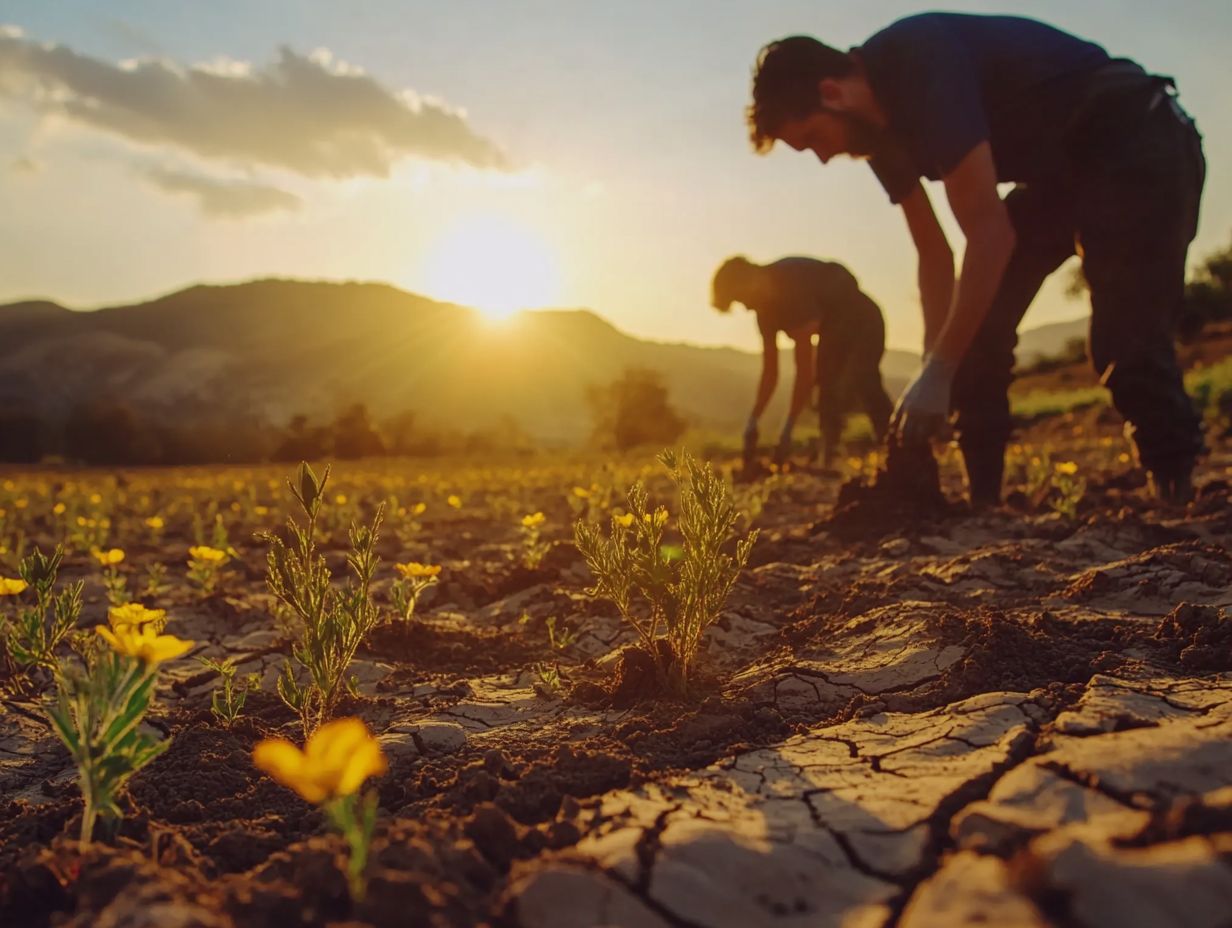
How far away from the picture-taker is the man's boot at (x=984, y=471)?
494 cm

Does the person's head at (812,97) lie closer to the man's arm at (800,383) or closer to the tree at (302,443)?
the man's arm at (800,383)

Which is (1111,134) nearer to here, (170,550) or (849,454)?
(170,550)

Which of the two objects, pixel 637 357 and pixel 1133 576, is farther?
pixel 637 357

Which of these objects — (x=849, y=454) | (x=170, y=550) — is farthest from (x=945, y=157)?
(x=849, y=454)

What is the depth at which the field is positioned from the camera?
3.63 ft

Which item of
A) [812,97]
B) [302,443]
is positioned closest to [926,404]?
[812,97]

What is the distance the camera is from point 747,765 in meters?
1.67

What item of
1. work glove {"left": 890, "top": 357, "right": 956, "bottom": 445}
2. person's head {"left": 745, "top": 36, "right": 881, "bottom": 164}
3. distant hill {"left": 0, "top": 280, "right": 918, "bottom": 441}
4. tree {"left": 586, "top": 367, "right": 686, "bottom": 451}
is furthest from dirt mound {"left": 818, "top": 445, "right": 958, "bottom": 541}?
distant hill {"left": 0, "top": 280, "right": 918, "bottom": 441}

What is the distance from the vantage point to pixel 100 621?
3771 millimetres

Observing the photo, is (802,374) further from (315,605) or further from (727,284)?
(315,605)

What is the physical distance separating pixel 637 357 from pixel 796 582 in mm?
153485

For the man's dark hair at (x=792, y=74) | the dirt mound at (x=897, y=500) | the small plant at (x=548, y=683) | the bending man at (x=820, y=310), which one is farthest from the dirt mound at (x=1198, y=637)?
the bending man at (x=820, y=310)

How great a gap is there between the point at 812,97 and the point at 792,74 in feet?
0.46

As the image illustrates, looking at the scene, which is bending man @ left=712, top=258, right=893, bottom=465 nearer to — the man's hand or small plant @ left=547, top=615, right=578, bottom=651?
the man's hand
